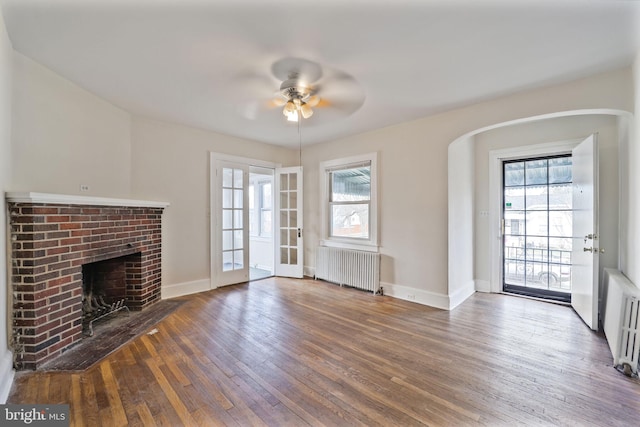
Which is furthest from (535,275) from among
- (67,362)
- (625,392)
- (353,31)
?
(67,362)

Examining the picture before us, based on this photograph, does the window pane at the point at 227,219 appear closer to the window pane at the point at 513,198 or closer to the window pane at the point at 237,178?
the window pane at the point at 237,178

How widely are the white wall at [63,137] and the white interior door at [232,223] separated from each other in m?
1.32

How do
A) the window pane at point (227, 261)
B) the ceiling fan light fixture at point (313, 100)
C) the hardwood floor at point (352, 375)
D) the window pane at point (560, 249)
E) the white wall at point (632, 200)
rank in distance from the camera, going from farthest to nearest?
the window pane at point (227, 261)
the window pane at point (560, 249)
the ceiling fan light fixture at point (313, 100)
the white wall at point (632, 200)
the hardwood floor at point (352, 375)

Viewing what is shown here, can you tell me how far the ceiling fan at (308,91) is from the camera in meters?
2.37

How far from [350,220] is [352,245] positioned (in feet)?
1.41

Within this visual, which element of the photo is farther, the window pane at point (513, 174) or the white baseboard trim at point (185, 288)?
the window pane at point (513, 174)

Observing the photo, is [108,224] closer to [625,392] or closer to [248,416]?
[248,416]

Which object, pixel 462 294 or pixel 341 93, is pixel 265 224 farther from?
pixel 462 294

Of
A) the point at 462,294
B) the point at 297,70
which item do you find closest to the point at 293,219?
the point at 462,294

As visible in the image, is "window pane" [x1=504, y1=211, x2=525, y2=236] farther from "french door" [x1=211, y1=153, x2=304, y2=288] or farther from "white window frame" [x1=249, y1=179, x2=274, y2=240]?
"white window frame" [x1=249, y1=179, x2=274, y2=240]

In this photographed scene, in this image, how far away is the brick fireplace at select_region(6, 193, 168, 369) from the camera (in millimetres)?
2117

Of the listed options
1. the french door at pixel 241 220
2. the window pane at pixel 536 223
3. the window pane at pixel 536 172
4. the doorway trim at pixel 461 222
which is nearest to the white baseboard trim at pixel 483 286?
the doorway trim at pixel 461 222

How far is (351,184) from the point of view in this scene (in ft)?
15.3

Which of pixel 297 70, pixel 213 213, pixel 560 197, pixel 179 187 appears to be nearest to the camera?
pixel 297 70
